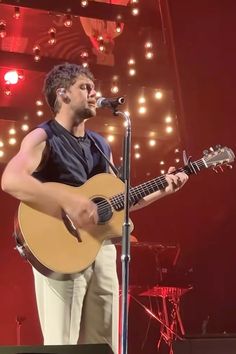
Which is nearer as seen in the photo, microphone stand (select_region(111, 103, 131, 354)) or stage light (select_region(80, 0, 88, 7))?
microphone stand (select_region(111, 103, 131, 354))

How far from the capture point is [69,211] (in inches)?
111

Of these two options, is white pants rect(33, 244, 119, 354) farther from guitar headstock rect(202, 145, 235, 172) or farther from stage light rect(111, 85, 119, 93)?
stage light rect(111, 85, 119, 93)

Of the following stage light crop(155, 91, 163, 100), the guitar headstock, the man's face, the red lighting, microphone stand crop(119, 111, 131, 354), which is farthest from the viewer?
stage light crop(155, 91, 163, 100)

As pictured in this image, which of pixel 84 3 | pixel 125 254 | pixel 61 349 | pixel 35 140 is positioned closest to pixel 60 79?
pixel 35 140

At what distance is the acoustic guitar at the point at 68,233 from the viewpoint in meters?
2.69

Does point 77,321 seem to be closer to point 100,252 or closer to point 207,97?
point 100,252

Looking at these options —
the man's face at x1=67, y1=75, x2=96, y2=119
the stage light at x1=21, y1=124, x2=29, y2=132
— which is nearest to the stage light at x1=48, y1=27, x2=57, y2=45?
the stage light at x1=21, y1=124, x2=29, y2=132

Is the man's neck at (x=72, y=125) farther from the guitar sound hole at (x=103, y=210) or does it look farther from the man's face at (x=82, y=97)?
the guitar sound hole at (x=103, y=210)

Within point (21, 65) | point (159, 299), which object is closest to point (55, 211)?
point (159, 299)

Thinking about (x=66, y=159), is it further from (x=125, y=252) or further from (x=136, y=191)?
(x=125, y=252)

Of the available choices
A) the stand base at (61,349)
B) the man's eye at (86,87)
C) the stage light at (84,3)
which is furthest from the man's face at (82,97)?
the stage light at (84,3)

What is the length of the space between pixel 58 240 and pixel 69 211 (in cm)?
16

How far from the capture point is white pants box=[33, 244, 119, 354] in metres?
2.72

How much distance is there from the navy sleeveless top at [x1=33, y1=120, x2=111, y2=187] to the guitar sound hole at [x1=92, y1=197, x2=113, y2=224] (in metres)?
0.13
